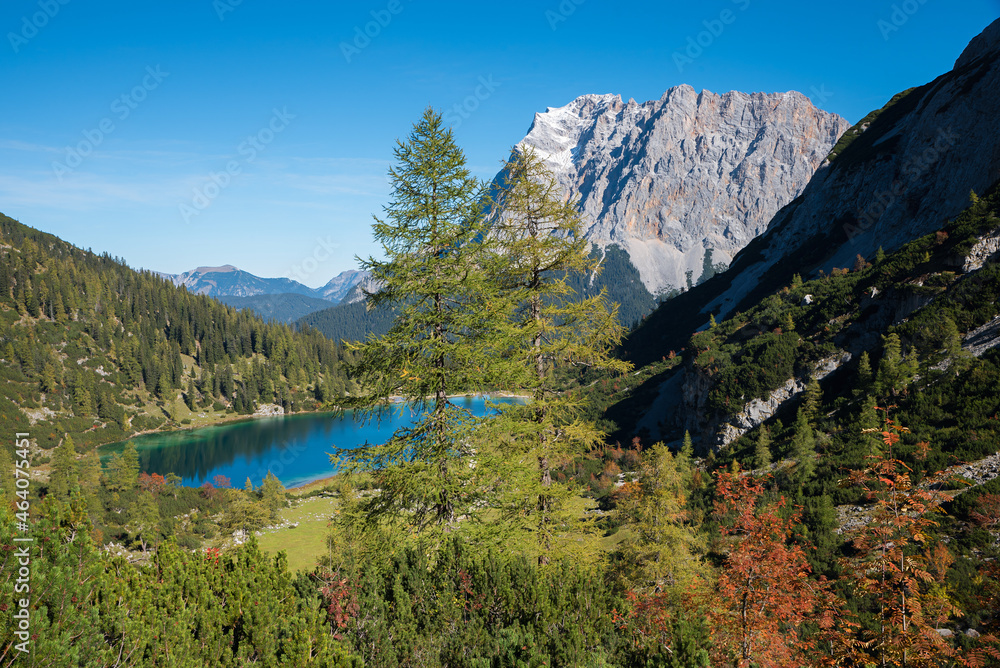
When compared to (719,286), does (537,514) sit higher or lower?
lower

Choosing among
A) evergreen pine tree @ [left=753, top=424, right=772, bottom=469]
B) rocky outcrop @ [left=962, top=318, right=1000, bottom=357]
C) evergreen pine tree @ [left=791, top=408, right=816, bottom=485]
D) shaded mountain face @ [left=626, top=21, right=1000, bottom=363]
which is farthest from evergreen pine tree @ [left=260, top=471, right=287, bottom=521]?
shaded mountain face @ [left=626, top=21, right=1000, bottom=363]

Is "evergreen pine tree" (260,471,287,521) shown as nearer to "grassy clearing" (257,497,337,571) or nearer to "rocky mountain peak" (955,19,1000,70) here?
"grassy clearing" (257,497,337,571)

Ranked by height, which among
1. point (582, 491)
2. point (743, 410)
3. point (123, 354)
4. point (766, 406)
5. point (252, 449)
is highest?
point (123, 354)

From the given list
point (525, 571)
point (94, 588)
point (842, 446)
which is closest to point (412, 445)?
point (525, 571)

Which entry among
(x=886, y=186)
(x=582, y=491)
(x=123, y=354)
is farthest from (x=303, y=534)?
(x=123, y=354)

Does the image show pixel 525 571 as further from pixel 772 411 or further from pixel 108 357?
pixel 108 357

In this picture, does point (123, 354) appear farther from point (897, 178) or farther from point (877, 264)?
point (897, 178)
